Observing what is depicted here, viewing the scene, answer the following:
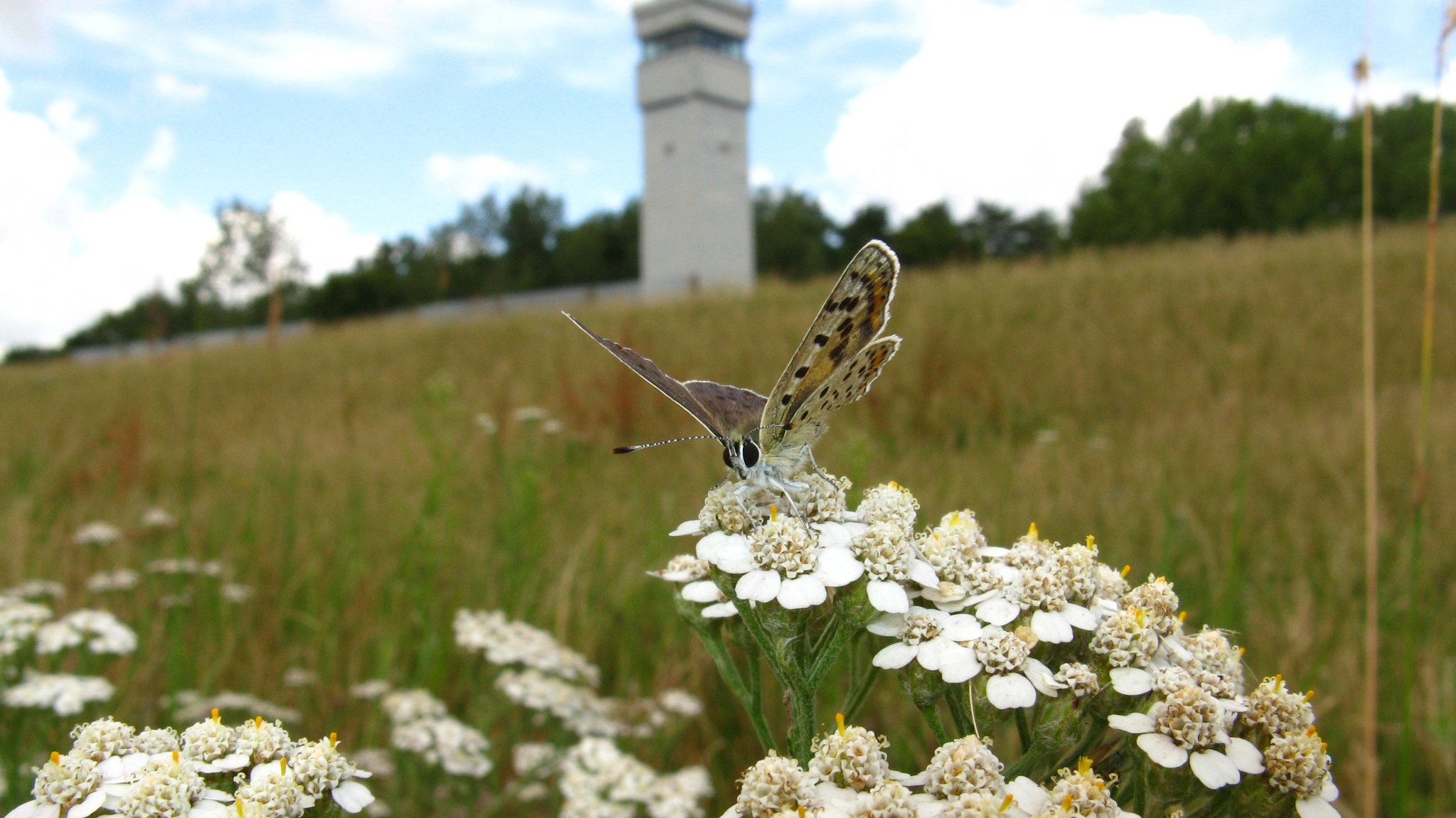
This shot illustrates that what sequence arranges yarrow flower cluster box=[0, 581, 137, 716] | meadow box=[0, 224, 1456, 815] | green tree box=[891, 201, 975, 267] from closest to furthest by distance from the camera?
yarrow flower cluster box=[0, 581, 137, 716]
meadow box=[0, 224, 1456, 815]
green tree box=[891, 201, 975, 267]

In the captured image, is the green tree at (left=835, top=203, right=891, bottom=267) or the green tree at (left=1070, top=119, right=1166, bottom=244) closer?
the green tree at (left=1070, top=119, right=1166, bottom=244)

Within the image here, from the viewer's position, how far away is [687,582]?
156 cm

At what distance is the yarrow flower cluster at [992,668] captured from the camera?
3.32 feet

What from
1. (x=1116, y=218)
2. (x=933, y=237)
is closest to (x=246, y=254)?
(x=933, y=237)

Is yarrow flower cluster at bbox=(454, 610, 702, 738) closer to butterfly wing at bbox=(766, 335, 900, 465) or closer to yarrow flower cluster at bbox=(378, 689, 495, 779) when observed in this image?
yarrow flower cluster at bbox=(378, 689, 495, 779)

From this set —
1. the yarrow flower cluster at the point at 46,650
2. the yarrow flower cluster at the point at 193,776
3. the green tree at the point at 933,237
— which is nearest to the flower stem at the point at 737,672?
the yarrow flower cluster at the point at 193,776

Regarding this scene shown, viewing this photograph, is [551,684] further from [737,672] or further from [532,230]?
[532,230]

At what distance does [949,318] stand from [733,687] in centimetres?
1033

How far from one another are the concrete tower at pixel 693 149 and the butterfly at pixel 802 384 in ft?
94.5

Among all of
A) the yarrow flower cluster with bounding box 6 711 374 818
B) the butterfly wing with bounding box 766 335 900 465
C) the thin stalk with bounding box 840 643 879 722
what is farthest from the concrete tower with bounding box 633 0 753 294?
the yarrow flower cluster with bounding box 6 711 374 818

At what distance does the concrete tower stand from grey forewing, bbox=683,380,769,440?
2880 cm

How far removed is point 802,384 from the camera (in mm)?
1697

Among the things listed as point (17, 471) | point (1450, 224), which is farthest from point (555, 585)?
point (1450, 224)

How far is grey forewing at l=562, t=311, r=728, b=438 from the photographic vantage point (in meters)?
1.61
